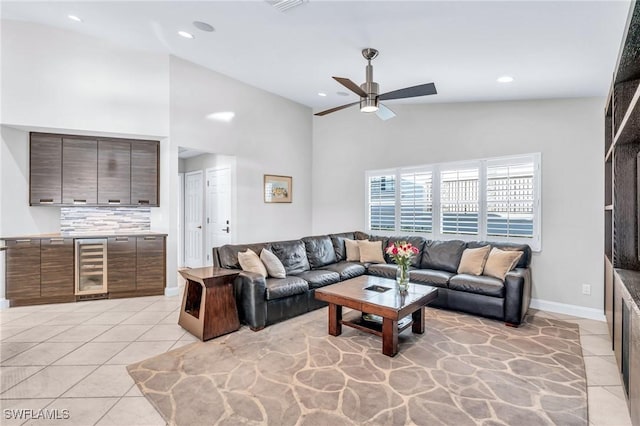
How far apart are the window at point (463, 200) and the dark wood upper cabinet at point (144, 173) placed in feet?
12.0

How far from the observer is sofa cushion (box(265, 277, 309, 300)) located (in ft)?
11.6

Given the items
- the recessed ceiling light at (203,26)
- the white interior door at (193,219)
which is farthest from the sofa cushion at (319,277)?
the white interior door at (193,219)

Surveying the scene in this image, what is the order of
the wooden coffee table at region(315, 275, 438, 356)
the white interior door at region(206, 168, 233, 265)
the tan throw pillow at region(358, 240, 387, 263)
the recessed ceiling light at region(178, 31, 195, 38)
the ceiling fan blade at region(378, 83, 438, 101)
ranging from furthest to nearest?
the white interior door at region(206, 168, 233, 265)
the tan throw pillow at region(358, 240, 387, 263)
the recessed ceiling light at region(178, 31, 195, 38)
the ceiling fan blade at region(378, 83, 438, 101)
the wooden coffee table at region(315, 275, 438, 356)

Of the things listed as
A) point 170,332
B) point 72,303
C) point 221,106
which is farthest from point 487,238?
point 72,303

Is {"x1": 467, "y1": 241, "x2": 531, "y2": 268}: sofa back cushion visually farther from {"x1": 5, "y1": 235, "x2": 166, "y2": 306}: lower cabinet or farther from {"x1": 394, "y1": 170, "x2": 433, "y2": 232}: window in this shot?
{"x1": 5, "y1": 235, "x2": 166, "y2": 306}: lower cabinet

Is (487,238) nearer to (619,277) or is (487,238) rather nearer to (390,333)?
(619,277)

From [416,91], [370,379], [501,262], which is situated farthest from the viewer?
[501,262]

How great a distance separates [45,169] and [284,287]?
3.87m

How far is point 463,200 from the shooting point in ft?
15.8

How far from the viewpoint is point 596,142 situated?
3.83 metres

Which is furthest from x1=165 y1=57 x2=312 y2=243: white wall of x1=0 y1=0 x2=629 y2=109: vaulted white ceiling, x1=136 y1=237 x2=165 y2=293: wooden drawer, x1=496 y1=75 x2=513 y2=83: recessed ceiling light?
x1=496 y1=75 x2=513 y2=83: recessed ceiling light

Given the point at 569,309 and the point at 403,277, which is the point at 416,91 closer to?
the point at 403,277

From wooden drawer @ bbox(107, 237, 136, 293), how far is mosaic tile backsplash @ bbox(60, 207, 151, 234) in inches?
21.7

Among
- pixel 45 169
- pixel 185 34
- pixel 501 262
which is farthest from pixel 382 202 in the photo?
pixel 45 169
